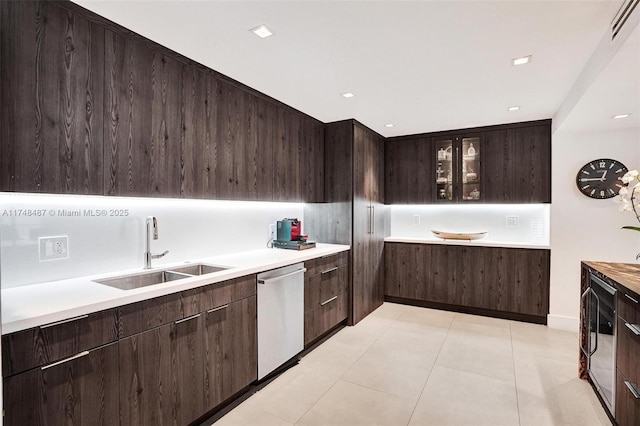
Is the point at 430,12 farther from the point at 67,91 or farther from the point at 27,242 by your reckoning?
the point at 27,242

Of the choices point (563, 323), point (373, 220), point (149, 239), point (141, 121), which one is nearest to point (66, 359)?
point (149, 239)

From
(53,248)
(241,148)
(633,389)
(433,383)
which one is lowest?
(433,383)

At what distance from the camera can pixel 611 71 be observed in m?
2.07

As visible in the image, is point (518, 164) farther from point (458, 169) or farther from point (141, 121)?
point (141, 121)

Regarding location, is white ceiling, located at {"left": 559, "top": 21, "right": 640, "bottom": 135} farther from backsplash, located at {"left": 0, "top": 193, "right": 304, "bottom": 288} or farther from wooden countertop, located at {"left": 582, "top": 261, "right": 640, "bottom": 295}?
backsplash, located at {"left": 0, "top": 193, "right": 304, "bottom": 288}

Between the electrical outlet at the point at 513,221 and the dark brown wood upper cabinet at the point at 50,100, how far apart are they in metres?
4.68

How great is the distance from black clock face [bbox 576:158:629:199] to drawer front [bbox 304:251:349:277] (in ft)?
9.20

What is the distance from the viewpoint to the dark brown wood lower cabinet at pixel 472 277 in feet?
13.1

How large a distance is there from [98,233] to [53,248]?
0.27 m

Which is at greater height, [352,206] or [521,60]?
[521,60]

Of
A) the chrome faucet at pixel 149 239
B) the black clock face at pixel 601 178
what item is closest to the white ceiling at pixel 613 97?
the black clock face at pixel 601 178

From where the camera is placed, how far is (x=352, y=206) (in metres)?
3.91

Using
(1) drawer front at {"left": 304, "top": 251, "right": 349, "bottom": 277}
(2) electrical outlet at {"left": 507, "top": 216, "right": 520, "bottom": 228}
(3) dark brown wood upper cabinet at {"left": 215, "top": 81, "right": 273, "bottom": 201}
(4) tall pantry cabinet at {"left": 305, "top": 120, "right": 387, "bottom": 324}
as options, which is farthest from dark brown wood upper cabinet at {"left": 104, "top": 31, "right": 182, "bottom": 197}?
(2) electrical outlet at {"left": 507, "top": 216, "right": 520, "bottom": 228}

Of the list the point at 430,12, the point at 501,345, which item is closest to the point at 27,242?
the point at 430,12
